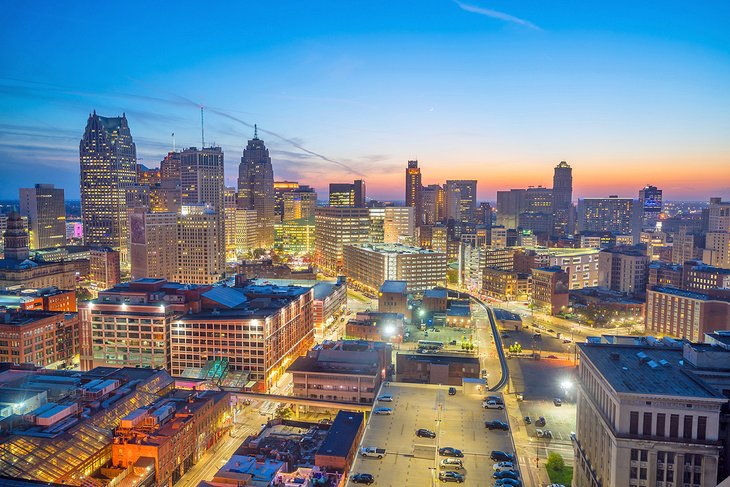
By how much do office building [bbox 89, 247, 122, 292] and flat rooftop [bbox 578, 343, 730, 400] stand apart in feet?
387

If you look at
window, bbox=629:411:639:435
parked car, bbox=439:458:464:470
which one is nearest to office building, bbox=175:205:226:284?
parked car, bbox=439:458:464:470

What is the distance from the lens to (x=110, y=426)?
148 feet

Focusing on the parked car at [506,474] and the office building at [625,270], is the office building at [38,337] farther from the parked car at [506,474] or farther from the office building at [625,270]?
the office building at [625,270]

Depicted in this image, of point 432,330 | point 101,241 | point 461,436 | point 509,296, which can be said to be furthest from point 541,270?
point 101,241

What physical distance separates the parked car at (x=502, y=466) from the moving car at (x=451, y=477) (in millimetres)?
2593

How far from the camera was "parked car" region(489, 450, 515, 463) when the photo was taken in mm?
35844

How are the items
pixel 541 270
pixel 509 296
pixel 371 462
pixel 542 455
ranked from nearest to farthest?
pixel 371 462 < pixel 542 455 < pixel 541 270 < pixel 509 296

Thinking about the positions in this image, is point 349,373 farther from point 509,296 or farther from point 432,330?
point 509,296

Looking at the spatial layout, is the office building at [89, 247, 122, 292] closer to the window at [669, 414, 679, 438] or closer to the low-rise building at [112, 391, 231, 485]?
the low-rise building at [112, 391, 231, 485]

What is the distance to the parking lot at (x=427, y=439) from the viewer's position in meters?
34.3

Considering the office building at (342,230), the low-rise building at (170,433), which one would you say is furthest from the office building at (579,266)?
the low-rise building at (170,433)

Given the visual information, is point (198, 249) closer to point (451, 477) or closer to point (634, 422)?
point (451, 477)

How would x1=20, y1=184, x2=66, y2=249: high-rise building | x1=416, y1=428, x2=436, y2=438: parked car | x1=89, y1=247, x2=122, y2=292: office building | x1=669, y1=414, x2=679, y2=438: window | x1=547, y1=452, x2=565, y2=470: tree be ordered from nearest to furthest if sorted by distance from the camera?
x1=669, y1=414, x2=679, y2=438: window
x1=416, y1=428, x2=436, y2=438: parked car
x1=547, y1=452, x2=565, y2=470: tree
x1=89, y1=247, x2=122, y2=292: office building
x1=20, y1=184, x2=66, y2=249: high-rise building

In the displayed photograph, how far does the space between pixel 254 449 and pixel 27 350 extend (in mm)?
40633
